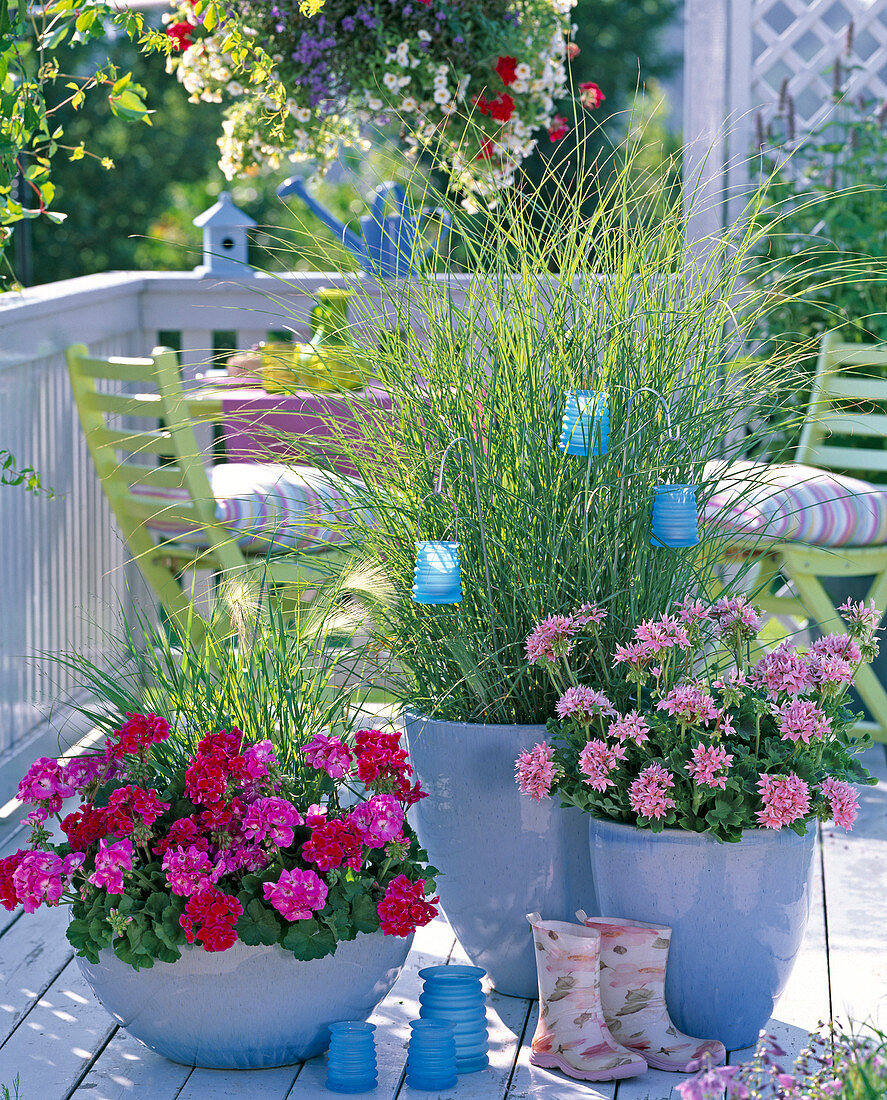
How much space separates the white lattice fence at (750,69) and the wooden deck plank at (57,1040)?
238 cm

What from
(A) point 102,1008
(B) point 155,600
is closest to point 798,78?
(B) point 155,600

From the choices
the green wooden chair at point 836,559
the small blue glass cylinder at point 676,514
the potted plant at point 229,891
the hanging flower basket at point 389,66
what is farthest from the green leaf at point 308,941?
the hanging flower basket at point 389,66

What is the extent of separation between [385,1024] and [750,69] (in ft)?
8.95

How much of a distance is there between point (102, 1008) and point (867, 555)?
1.92m

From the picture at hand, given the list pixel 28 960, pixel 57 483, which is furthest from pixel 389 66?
pixel 28 960

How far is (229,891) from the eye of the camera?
189 cm

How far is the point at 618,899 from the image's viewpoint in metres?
1.93

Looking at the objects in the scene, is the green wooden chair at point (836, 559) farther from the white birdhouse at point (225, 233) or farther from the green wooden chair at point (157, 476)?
the white birdhouse at point (225, 233)

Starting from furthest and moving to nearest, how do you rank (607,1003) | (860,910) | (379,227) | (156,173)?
(156,173) < (379,227) < (860,910) < (607,1003)

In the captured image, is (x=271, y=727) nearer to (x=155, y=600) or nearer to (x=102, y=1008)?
(x=102, y=1008)

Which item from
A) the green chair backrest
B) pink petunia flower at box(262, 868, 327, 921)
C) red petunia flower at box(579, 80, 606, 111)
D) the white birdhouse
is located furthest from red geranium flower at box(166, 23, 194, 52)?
pink petunia flower at box(262, 868, 327, 921)

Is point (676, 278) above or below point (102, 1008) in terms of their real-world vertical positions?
above

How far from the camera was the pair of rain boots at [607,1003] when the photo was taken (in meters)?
1.87

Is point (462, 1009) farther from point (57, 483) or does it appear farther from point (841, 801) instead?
point (57, 483)
